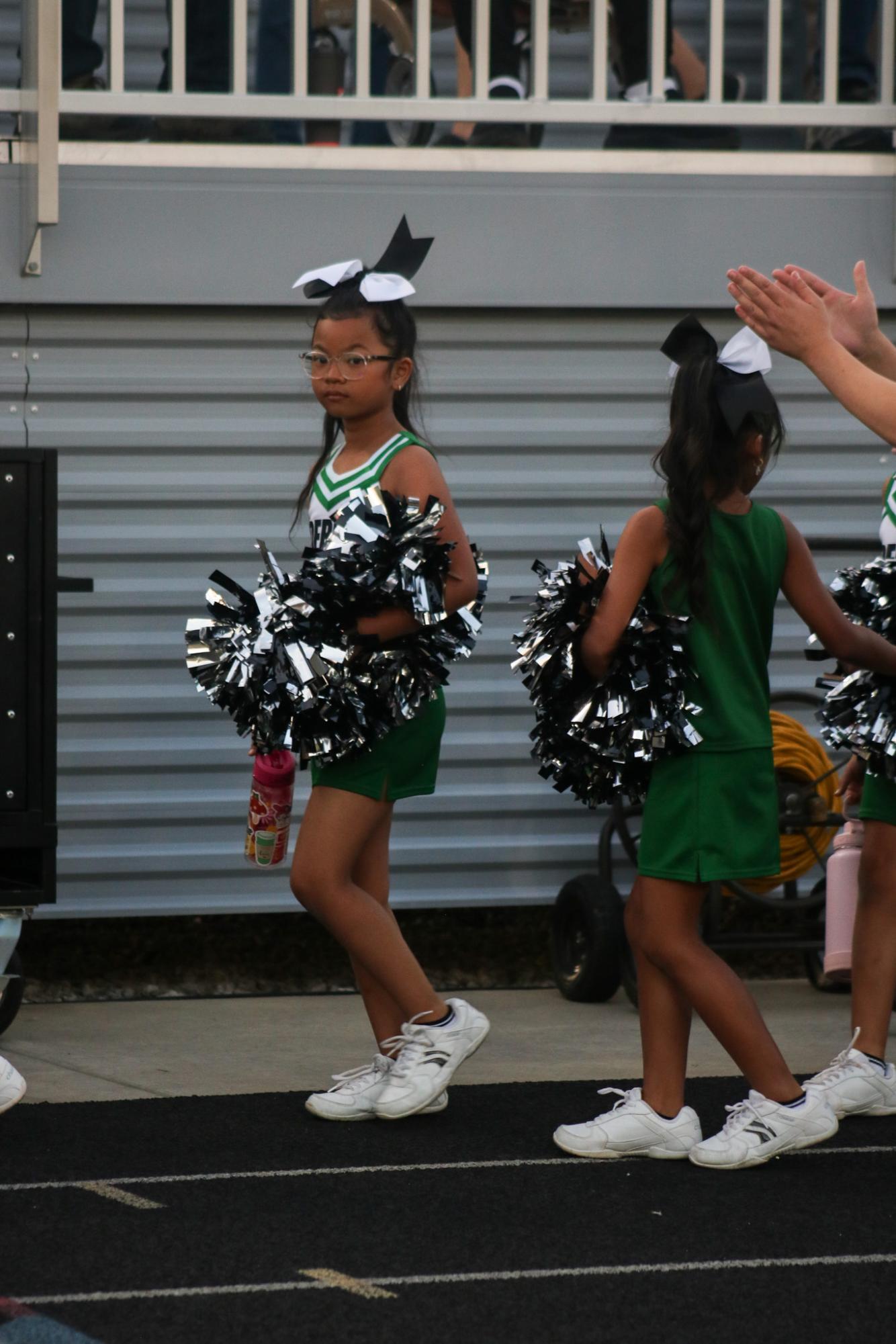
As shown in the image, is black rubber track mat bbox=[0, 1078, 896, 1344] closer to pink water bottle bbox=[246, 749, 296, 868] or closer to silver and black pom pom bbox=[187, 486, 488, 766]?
pink water bottle bbox=[246, 749, 296, 868]

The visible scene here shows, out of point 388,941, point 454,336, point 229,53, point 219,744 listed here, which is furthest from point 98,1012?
point 229,53

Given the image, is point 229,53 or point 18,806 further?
point 229,53

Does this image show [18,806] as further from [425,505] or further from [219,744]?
[219,744]

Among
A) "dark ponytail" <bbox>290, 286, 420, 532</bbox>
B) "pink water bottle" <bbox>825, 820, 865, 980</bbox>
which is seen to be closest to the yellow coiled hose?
"pink water bottle" <bbox>825, 820, 865, 980</bbox>

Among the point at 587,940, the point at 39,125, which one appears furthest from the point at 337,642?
the point at 39,125

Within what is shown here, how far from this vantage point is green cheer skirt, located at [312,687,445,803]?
4508mm

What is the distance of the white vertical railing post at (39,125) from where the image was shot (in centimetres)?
605

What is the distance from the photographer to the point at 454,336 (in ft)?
22.3

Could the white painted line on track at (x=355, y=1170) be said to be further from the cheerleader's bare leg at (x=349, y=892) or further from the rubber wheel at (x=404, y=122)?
the rubber wheel at (x=404, y=122)

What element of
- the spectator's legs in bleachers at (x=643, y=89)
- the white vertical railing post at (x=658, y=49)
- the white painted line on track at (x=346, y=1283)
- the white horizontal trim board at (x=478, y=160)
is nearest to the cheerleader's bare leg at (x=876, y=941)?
the white painted line on track at (x=346, y=1283)

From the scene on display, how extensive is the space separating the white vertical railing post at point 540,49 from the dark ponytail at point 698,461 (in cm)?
307

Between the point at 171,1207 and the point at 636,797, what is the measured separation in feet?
4.45

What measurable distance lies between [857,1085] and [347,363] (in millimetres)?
2127

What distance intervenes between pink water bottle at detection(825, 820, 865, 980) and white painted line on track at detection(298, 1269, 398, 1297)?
2.19 m
